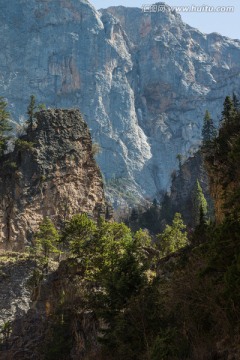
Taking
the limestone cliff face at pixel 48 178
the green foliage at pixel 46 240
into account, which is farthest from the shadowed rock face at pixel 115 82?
the green foliage at pixel 46 240

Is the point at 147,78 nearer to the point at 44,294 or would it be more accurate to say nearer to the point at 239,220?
the point at 44,294

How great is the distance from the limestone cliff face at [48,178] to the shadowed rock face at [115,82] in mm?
89585

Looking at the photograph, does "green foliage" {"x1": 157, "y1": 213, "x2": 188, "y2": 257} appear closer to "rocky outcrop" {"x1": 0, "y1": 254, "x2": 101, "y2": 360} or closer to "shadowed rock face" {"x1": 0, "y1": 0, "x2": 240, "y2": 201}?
"rocky outcrop" {"x1": 0, "y1": 254, "x2": 101, "y2": 360}

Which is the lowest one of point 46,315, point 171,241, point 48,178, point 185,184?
point 46,315

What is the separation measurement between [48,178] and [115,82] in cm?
12350

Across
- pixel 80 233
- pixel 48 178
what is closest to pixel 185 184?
pixel 48 178

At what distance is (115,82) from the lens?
175500 mm

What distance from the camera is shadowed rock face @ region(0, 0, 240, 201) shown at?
164 meters

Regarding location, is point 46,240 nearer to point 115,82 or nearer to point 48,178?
point 48,178

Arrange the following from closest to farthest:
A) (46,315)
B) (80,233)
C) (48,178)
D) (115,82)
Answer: (46,315) → (80,233) → (48,178) → (115,82)

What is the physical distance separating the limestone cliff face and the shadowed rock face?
8958cm

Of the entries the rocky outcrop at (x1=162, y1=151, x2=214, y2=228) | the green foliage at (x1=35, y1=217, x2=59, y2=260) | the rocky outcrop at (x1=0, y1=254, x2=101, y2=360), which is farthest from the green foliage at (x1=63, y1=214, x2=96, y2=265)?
the rocky outcrop at (x1=162, y1=151, x2=214, y2=228)

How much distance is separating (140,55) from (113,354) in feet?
606

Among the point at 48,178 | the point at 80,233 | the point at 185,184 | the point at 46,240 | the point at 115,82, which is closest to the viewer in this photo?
the point at 80,233
